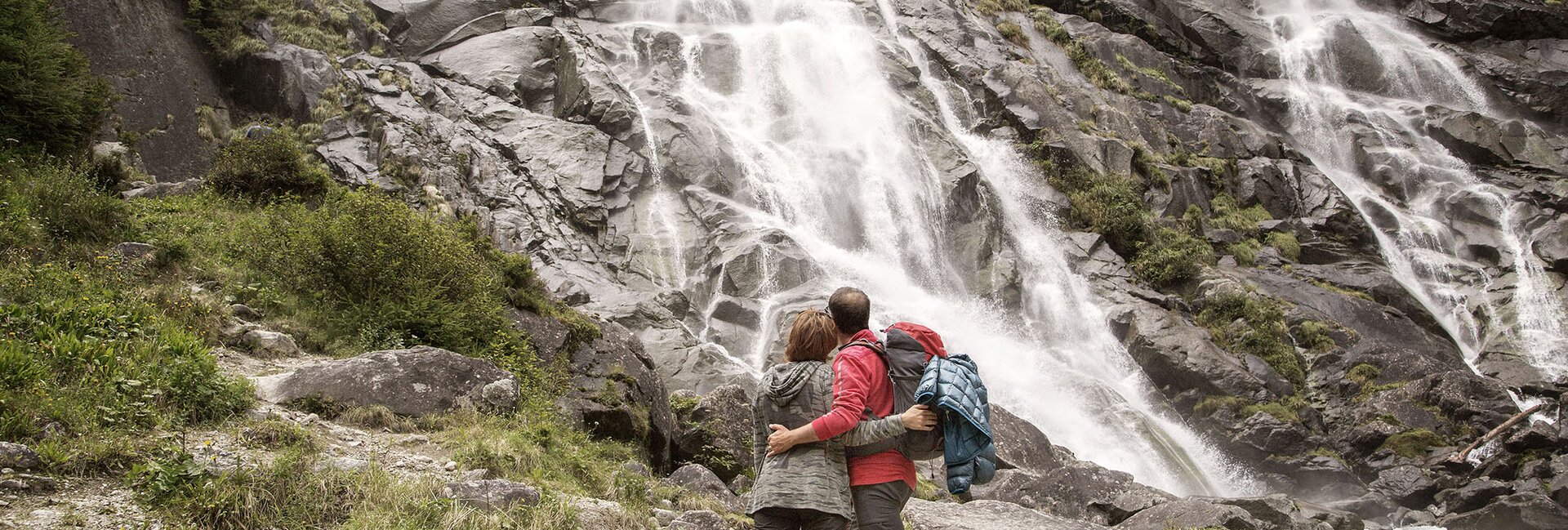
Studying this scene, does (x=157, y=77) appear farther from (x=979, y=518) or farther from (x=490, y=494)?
(x=979, y=518)

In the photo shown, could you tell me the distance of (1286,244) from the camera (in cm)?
2467

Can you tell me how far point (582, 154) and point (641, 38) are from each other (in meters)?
7.24

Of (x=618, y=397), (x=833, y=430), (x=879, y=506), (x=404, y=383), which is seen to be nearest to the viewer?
(x=833, y=430)

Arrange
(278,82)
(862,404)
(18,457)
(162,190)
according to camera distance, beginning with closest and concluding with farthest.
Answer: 1. (862,404)
2. (18,457)
3. (162,190)
4. (278,82)

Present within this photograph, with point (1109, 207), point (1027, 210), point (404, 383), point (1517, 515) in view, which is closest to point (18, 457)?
point (404, 383)

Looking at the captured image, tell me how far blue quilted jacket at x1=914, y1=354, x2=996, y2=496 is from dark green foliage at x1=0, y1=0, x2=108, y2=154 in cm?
1187

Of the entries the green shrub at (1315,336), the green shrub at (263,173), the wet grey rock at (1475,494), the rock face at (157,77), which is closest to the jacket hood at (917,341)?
the green shrub at (263,173)

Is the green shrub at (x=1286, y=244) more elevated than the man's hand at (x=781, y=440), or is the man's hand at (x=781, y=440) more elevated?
the man's hand at (x=781, y=440)

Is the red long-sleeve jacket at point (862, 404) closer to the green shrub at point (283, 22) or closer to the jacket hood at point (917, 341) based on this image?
the jacket hood at point (917, 341)

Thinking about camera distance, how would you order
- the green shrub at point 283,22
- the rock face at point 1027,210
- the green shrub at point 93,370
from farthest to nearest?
the green shrub at point 283,22
the rock face at point 1027,210
the green shrub at point 93,370

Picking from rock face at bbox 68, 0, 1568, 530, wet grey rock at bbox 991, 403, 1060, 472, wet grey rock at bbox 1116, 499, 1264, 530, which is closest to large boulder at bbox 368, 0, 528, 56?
rock face at bbox 68, 0, 1568, 530

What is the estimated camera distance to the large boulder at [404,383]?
7.06 meters

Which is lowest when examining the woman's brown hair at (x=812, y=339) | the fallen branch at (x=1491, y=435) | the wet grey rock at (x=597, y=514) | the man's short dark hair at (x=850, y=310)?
the fallen branch at (x=1491, y=435)

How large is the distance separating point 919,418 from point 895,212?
18.3 m
